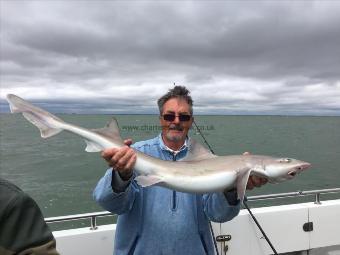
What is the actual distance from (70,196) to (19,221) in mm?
17788

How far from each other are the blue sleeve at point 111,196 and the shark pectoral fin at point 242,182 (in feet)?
3.32

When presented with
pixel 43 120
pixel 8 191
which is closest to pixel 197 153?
pixel 43 120

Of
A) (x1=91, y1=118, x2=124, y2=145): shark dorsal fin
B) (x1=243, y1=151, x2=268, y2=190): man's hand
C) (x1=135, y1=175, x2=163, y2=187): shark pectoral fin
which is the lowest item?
(x1=243, y1=151, x2=268, y2=190): man's hand

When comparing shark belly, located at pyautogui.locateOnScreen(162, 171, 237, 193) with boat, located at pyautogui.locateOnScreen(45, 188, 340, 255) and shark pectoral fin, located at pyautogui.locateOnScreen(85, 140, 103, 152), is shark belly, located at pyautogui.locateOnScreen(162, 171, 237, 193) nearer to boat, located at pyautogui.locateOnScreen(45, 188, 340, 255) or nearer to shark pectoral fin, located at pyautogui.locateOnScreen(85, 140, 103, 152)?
shark pectoral fin, located at pyautogui.locateOnScreen(85, 140, 103, 152)

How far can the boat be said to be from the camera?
520 cm

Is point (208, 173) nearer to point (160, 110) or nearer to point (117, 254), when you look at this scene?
point (160, 110)

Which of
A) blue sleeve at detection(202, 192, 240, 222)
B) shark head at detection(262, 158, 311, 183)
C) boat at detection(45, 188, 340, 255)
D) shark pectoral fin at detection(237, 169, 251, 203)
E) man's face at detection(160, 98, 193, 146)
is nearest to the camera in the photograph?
shark pectoral fin at detection(237, 169, 251, 203)

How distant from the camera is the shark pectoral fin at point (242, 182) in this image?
3170 mm

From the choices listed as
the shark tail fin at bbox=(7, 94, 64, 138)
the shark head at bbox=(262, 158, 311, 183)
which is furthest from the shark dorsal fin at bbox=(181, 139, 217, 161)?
the shark tail fin at bbox=(7, 94, 64, 138)

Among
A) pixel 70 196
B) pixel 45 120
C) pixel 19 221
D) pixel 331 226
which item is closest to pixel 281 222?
pixel 331 226

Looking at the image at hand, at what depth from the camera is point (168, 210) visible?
387cm

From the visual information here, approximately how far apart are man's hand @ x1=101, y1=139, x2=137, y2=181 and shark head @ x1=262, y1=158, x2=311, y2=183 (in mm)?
1130

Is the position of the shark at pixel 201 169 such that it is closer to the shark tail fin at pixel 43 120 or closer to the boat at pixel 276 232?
the shark tail fin at pixel 43 120

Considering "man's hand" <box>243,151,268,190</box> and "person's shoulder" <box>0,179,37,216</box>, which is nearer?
"person's shoulder" <box>0,179,37,216</box>
